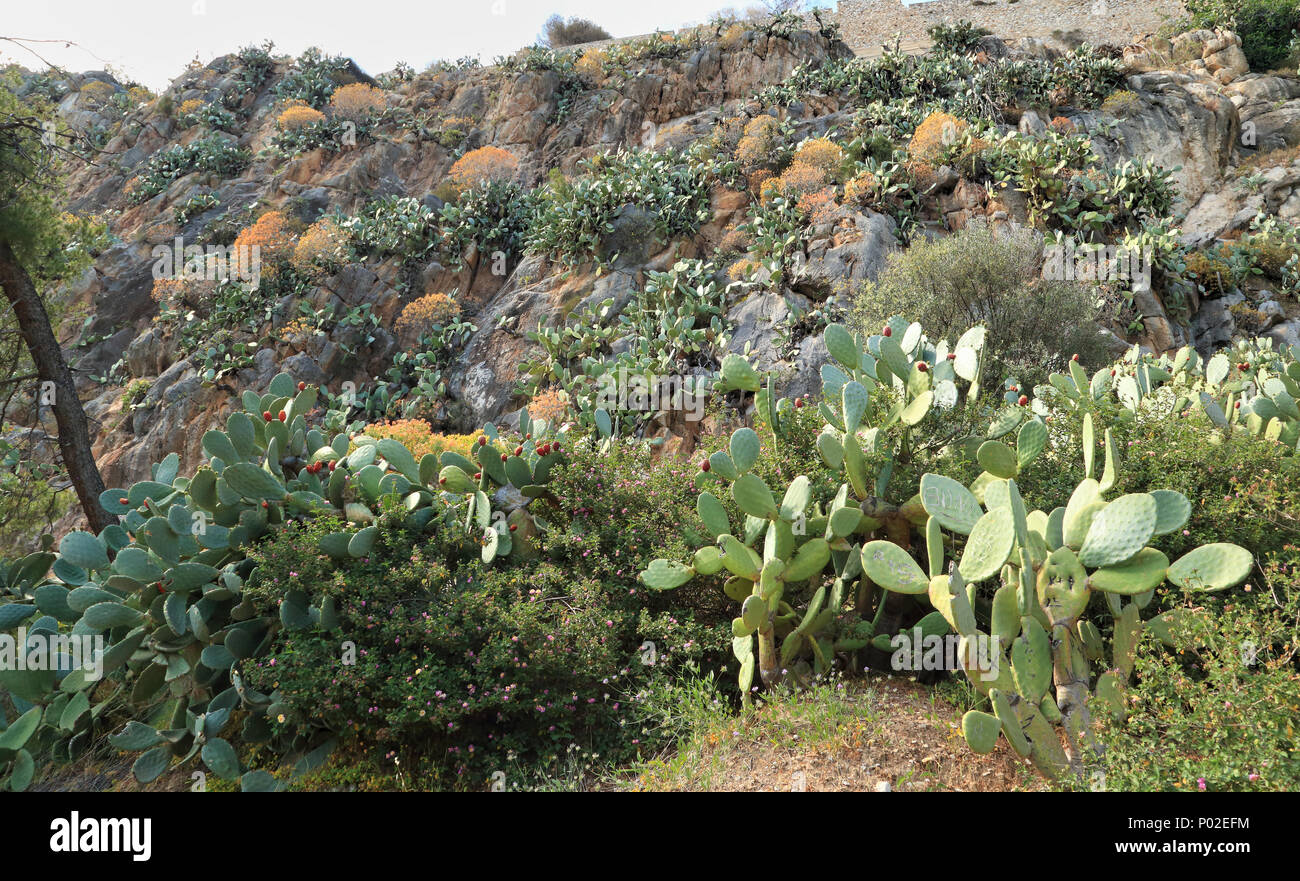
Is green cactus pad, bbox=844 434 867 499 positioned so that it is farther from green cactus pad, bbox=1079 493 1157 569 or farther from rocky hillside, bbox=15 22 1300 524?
rocky hillside, bbox=15 22 1300 524

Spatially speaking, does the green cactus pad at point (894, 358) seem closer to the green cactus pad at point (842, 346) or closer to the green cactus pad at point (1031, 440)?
the green cactus pad at point (842, 346)

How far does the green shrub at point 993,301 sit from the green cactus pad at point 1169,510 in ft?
19.1

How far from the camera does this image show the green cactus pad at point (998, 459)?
4559 millimetres

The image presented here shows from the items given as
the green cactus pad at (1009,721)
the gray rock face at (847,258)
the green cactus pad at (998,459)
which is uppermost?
the gray rock face at (847,258)

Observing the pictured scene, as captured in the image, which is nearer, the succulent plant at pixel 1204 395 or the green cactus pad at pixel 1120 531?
the green cactus pad at pixel 1120 531

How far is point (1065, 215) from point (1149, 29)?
21208 mm

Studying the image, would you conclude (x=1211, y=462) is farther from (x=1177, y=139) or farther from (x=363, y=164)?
(x=363, y=164)

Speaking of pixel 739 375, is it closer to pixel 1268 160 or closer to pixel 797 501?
pixel 797 501

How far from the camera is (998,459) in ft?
15.1

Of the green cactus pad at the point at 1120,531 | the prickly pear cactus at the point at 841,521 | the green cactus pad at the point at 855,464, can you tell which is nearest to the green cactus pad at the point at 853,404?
the prickly pear cactus at the point at 841,521

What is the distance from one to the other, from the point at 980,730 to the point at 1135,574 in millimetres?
1039

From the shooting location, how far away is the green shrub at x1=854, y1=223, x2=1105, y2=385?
971 centimetres

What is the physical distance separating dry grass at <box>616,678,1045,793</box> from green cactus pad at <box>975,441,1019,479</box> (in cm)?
137
